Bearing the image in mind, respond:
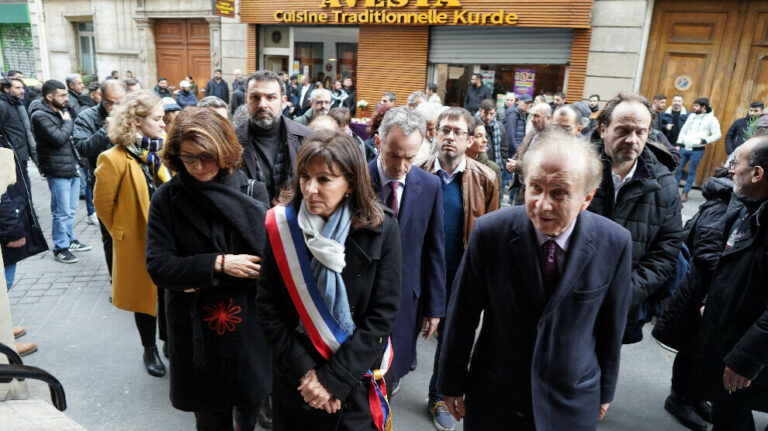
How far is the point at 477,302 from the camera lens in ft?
6.58

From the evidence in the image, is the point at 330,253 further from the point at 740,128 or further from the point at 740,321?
the point at 740,128

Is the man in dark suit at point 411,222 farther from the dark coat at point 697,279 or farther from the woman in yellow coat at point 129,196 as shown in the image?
the woman in yellow coat at point 129,196

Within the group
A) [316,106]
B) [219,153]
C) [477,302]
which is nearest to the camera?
[477,302]

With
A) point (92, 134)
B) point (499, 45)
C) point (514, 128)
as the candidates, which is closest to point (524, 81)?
point (499, 45)

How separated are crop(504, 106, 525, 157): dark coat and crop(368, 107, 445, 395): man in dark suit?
5710 millimetres

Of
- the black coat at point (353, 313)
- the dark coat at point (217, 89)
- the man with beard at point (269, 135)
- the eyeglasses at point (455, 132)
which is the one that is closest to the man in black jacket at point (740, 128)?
the eyeglasses at point (455, 132)

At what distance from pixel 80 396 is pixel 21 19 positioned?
2400cm

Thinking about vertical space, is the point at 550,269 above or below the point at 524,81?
below

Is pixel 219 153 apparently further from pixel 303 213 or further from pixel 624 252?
pixel 624 252

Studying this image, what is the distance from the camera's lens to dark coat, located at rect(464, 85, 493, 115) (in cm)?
1154

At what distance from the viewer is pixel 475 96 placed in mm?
11641

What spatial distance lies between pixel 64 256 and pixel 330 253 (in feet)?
17.1

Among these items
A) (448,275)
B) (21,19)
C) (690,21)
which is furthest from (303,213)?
(21,19)

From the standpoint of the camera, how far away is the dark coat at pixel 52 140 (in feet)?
18.3
